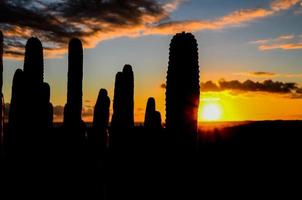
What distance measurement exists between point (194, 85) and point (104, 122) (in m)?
8.43

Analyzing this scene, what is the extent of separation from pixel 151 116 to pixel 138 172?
443 cm

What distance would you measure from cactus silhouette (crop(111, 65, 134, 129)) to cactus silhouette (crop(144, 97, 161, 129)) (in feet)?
2.26

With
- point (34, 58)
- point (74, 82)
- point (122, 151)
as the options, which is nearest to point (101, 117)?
point (74, 82)

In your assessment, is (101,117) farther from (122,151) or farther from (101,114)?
(122,151)

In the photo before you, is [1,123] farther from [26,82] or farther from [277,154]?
[277,154]

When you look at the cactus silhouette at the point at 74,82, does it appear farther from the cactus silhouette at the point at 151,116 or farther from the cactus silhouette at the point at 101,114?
the cactus silhouette at the point at 151,116

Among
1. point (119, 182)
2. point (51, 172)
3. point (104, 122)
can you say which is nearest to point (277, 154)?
point (104, 122)

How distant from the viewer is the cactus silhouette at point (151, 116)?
641 inches

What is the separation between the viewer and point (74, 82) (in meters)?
17.6

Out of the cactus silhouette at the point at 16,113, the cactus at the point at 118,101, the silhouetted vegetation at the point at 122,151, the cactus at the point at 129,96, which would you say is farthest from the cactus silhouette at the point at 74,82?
the cactus silhouette at the point at 16,113

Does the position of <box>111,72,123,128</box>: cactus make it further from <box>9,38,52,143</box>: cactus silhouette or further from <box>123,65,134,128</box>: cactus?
<box>9,38,52,143</box>: cactus silhouette

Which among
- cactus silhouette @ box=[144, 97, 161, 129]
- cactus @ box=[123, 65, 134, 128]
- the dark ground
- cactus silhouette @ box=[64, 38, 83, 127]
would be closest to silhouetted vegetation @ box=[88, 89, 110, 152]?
cactus silhouette @ box=[64, 38, 83, 127]

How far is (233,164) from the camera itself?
60.2 feet

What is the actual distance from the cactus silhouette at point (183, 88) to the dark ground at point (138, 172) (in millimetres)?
414
